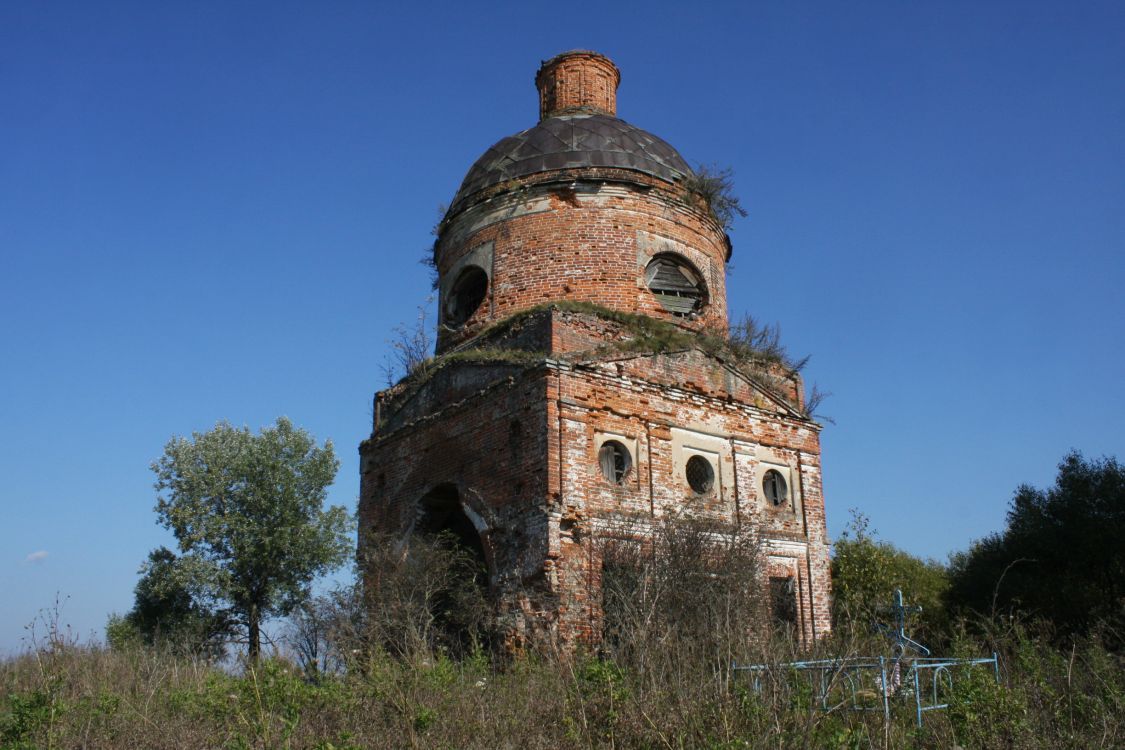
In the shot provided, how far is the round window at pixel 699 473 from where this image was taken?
12539mm

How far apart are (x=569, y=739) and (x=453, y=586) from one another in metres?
6.75

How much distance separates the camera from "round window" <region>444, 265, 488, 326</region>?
15016 millimetres

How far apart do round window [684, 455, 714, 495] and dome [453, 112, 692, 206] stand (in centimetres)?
488

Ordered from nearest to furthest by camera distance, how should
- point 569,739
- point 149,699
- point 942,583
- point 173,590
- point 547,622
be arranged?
point 569,739 → point 149,699 → point 547,622 → point 173,590 → point 942,583

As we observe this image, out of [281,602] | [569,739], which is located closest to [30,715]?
[569,739]

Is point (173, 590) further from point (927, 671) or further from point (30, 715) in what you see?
point (927, 671)

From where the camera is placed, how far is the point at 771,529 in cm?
1271

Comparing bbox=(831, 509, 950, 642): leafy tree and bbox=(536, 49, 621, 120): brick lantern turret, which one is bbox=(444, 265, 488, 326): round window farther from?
bbox=(831, 509, 950, 642): leafy tree

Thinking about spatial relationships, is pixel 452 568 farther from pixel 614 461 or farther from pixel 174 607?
pixel 174 607

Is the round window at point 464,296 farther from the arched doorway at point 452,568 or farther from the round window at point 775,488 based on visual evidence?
A: the round window at point 775,488

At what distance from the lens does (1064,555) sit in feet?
55.1

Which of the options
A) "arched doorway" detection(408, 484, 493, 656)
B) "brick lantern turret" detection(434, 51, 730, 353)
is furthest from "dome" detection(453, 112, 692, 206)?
"arched doorway" detection(408, 484, 493, 656)

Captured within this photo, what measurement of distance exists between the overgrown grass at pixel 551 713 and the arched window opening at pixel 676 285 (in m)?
7.33

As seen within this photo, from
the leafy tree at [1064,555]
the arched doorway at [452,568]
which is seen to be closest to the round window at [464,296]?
the arched doorway at [452,568]
